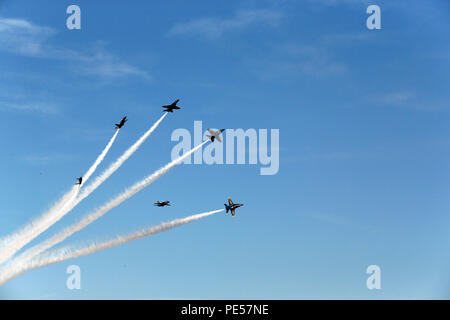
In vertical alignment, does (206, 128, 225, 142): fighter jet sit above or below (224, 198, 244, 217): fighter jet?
above

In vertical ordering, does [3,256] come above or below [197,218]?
below

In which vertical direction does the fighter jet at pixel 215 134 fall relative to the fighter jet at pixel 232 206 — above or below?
above
